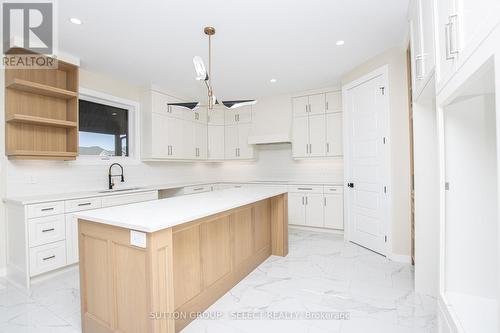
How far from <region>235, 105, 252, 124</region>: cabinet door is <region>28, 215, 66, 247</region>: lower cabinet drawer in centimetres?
360

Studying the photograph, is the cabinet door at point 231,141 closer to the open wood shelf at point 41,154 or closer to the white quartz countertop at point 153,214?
the open wood shelf at point 41,154

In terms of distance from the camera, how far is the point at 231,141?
18.0 ft

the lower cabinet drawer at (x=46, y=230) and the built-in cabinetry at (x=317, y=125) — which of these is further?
the built-in cabinetry at (x=317, y=125)

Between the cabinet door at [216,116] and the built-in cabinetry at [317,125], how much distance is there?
169 cm

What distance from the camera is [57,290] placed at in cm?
247

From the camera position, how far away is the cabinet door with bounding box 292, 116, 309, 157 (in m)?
4.60

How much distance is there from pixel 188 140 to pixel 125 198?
6.00 ft

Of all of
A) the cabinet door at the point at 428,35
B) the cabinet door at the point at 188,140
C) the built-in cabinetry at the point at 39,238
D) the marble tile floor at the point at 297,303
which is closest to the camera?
the cabinet door at the point at 428,35

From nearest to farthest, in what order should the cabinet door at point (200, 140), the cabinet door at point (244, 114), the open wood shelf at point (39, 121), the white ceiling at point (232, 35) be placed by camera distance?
1. the white ceiling at point (232, 35)
2. the open wood shelf at point (39, 121)
3. the cabinet door at point (200, 140)
4. the cabinet door at point (244, 114)

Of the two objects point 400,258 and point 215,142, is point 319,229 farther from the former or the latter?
point 215,142

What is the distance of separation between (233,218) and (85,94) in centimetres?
286

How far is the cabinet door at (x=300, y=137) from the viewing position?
460 cm

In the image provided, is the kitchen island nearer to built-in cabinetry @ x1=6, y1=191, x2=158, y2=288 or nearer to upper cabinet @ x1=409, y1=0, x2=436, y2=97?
built-in cabinetry @ x1=6, y1=191, x2=158, y2=288

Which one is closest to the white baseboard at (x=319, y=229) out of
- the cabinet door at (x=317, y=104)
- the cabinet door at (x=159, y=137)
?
the cabinet door at (x=317, y=104)
